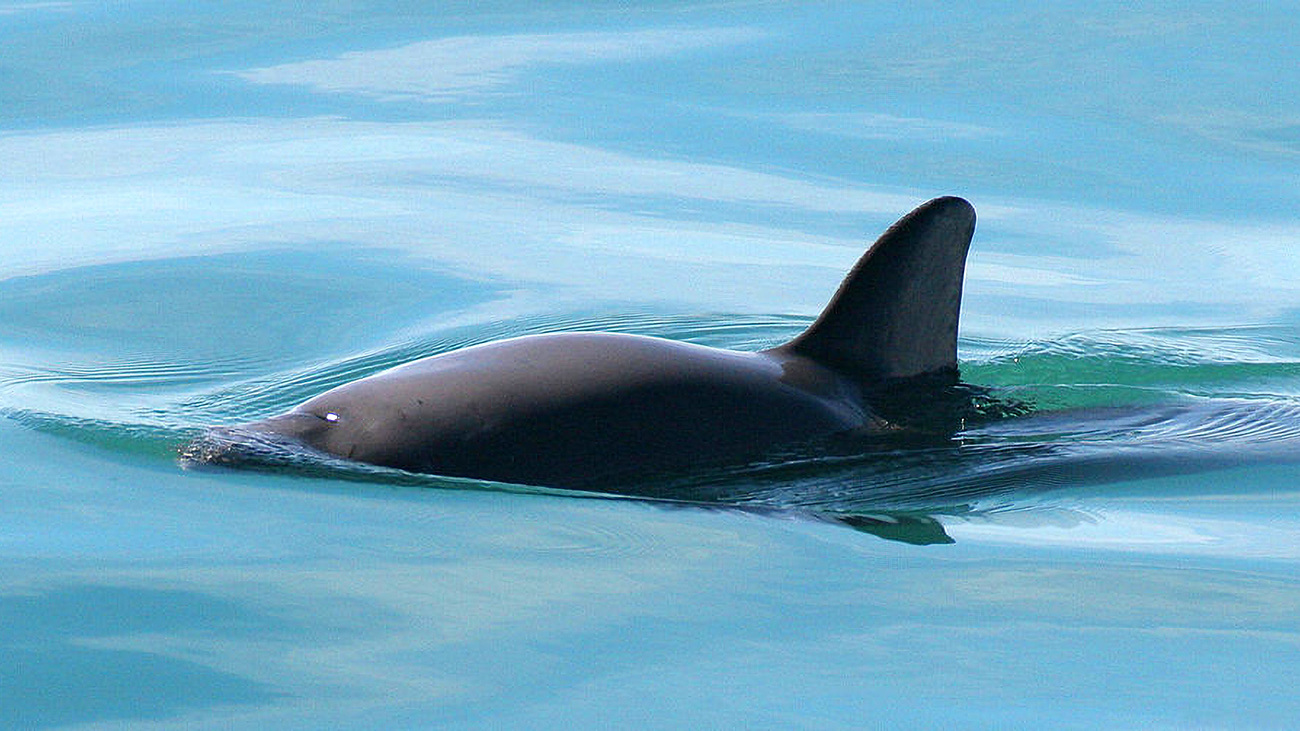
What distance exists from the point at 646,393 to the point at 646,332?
9.82ft

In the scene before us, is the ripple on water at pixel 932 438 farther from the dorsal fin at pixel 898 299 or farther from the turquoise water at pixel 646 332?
the dorsal fin at pixel 898 299

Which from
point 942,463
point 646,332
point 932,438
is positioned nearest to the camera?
point 942,463

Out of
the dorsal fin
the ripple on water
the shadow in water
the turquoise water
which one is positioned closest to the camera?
the turquoise water

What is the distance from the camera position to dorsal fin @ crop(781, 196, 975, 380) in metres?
6.60

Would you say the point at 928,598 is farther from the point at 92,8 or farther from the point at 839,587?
the point at 92,8

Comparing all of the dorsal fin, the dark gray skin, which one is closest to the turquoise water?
the dark gray skin

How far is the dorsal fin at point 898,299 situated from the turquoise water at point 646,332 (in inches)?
15.6

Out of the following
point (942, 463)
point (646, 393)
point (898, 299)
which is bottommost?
point (942, 463)

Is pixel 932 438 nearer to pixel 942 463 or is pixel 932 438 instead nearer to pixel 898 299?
pixel 942 463

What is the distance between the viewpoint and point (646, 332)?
29.7ft

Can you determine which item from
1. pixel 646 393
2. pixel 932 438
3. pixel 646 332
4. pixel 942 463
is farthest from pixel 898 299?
pixel 646 332

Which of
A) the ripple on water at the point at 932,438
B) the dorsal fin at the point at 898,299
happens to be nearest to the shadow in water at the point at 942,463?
the ripple on water at the point at 932,438

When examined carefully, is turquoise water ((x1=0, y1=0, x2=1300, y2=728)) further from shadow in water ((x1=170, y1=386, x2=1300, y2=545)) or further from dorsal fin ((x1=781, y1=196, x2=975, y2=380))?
dorsal fin ((x1=781, y1=196, x2=975, y2=380))

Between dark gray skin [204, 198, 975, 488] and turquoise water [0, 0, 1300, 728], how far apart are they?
147mm
